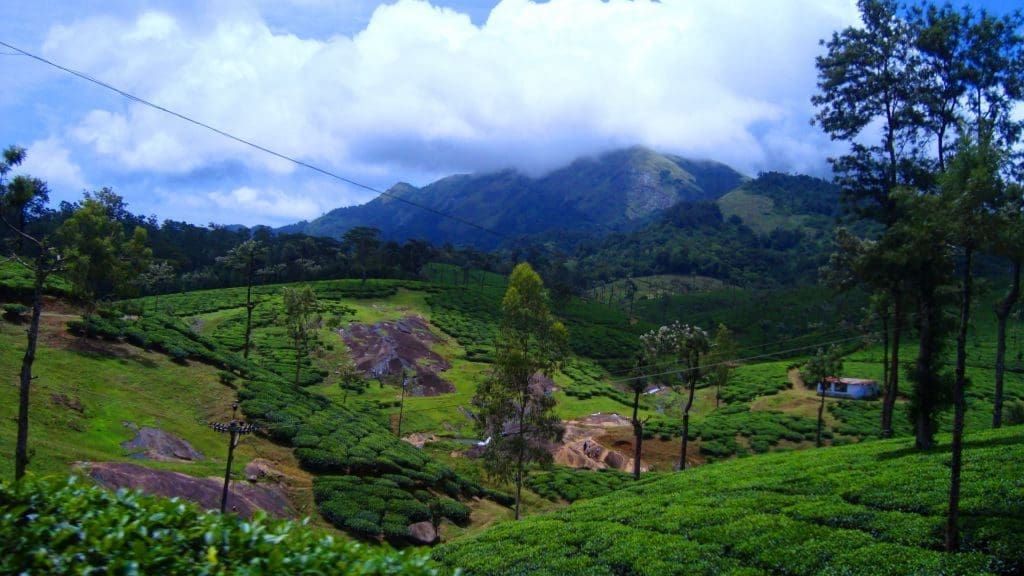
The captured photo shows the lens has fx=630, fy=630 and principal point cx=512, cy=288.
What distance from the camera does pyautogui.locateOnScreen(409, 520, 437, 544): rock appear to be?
2734 centimetres

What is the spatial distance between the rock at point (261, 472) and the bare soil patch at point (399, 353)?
1392 inches

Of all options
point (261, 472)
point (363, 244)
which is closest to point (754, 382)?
point (261, 472)

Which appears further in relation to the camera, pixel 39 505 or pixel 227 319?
pixel 227 319

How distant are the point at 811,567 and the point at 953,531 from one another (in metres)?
2.92

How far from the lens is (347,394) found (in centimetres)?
6141

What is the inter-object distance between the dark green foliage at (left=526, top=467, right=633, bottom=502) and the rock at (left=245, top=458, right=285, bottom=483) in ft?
55.4

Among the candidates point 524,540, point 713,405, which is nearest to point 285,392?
point 524,540

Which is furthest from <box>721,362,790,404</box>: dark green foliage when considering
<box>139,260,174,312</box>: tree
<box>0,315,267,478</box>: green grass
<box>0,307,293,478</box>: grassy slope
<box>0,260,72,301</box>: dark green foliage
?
<box>139,260,174,312</box>: tree

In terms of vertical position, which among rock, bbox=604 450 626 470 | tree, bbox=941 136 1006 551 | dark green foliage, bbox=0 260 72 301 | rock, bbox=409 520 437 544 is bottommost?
rock, bbox=604 450 626 470

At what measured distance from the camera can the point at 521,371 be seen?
30.3 meters

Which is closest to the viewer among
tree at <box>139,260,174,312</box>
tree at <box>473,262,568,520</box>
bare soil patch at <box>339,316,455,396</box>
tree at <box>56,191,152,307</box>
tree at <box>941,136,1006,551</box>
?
tree at <box>941,136,1006,551</box>

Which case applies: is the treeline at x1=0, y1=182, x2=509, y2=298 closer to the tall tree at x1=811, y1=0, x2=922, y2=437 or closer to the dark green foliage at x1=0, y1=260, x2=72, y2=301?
the dark green foliage at x1=0, y1=260, x2=72, y2=301

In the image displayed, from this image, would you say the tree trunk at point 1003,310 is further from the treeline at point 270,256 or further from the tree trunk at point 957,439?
the treeline at point 270,256

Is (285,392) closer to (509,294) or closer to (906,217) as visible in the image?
(509,294)
